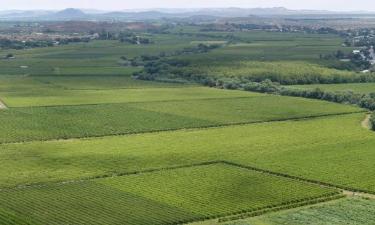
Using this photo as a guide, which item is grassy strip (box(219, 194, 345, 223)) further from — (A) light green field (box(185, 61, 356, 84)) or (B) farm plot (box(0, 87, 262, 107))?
(A) light green field (box(185, 61, 356, 84))

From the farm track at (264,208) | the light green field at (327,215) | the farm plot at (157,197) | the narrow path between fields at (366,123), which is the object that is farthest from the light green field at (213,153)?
the light green field at (327,215)

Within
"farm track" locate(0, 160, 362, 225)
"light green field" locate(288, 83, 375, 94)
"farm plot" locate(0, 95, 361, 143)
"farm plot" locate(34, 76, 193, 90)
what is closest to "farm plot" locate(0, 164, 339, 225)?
"farm track" locate(0, 160, 362, 225)

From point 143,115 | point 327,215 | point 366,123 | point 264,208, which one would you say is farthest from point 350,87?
point 327,215

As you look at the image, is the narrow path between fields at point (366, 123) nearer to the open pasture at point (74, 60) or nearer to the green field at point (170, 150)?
the green field at point (170, 150)

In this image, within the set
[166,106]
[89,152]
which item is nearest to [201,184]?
[89,152]

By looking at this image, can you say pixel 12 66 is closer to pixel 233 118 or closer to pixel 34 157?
pixel 233 118

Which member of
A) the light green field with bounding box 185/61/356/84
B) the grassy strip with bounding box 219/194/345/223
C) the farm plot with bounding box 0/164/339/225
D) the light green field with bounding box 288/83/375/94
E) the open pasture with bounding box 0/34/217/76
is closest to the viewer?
the farm plot with bounding box 0/164/339/225
